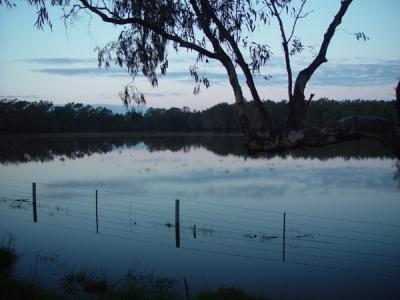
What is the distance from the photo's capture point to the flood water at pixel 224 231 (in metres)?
7.65

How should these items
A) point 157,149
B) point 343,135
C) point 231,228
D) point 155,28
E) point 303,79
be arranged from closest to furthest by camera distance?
1. point 343,135
2. point 303,79
3. point 155,28
4. point 231,228
5. point 157,149

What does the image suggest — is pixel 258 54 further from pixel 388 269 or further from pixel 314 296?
pixel 388 269

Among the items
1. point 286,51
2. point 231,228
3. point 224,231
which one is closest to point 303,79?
point 286,51

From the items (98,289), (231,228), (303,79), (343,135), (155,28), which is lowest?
(231,228)

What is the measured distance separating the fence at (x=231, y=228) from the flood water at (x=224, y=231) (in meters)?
0.03

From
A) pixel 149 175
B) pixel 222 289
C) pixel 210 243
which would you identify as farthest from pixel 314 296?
pixel 149 175

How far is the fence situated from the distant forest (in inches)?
1848

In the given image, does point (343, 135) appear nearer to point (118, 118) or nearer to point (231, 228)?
point (231, 228)

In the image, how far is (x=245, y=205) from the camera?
1398 cm

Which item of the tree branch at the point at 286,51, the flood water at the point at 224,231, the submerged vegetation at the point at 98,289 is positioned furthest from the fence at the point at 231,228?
the tree branch at the point at 286,51

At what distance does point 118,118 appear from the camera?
78.6 m

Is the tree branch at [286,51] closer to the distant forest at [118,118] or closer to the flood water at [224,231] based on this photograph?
the flood water at [224,231]

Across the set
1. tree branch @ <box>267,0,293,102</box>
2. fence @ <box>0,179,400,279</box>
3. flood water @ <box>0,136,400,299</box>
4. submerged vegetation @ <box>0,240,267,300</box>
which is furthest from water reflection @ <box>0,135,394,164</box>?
tree branch @ <box>267,0,293,102</box>

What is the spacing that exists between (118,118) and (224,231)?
69760 mm
